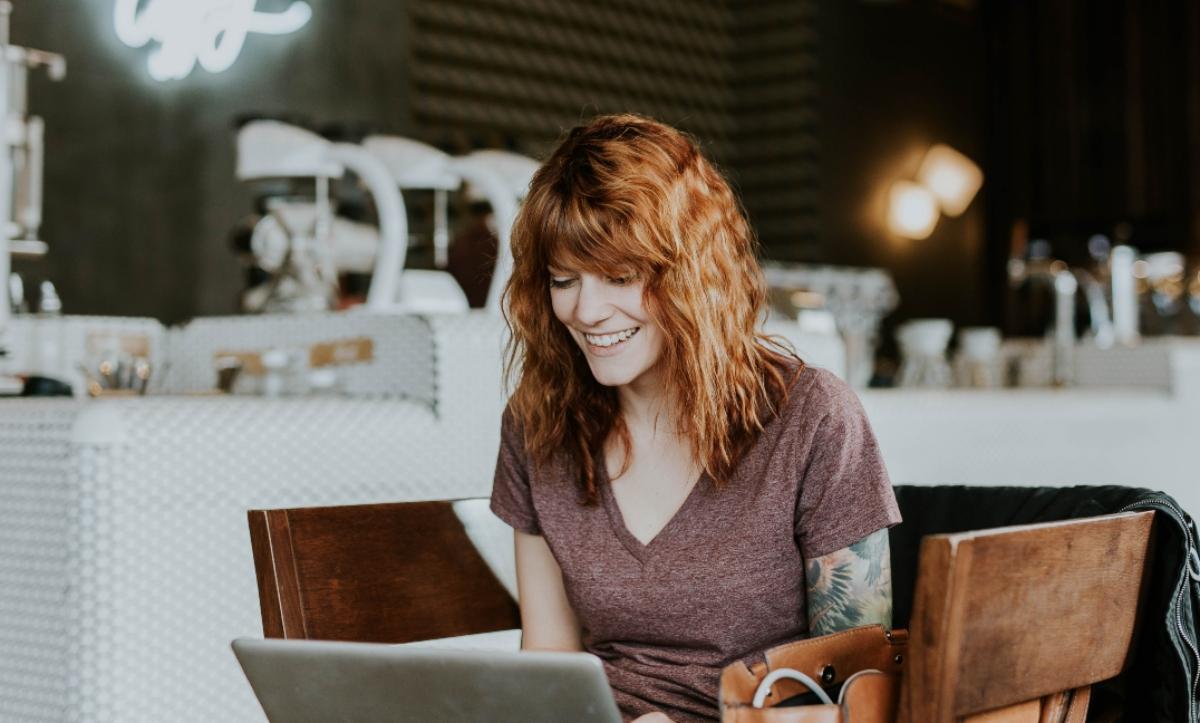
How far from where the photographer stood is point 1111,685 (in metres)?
1.28

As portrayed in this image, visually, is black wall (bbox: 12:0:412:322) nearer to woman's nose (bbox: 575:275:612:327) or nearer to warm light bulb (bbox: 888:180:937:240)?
woman's nose (bbox: 575:275:612:327)

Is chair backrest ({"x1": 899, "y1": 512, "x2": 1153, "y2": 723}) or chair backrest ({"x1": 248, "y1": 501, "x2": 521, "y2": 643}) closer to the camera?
chair backrest ({"x1": 899, "y1": 512, "x2": 1153, "y2": 723})

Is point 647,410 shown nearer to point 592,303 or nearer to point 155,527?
point 592,303

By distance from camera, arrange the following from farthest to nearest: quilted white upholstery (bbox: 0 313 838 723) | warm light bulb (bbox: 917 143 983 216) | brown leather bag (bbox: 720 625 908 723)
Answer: warm light bulb (bbox: 917 143 983 216), quilted white upholstery (bbox: 0 313 838 723), brown leather bag (bbox: 720 625 908 723)

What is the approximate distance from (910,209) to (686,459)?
7169 millimetres

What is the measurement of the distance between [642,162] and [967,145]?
26.1 feet

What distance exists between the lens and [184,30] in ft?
14.2

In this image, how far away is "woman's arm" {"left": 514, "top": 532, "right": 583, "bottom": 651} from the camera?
4.96ft

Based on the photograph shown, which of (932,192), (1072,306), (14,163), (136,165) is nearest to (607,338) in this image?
(14,163)

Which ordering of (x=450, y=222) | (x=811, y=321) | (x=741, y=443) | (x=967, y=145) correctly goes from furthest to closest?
1. (x=967, y=145)
2. (x=450, y=222)
3. (x=811, y=321)
4. (x=741, y=443)

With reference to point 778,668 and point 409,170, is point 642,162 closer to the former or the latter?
point 778,668

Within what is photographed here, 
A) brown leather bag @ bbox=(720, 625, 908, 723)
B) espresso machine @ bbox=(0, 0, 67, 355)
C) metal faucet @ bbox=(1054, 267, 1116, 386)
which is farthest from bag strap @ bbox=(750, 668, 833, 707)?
metal faucet @ bbox=(1054, 267, 1116, 386)

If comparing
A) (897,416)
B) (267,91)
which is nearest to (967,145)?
(267,91)

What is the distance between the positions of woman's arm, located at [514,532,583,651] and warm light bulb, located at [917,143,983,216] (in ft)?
24.2
